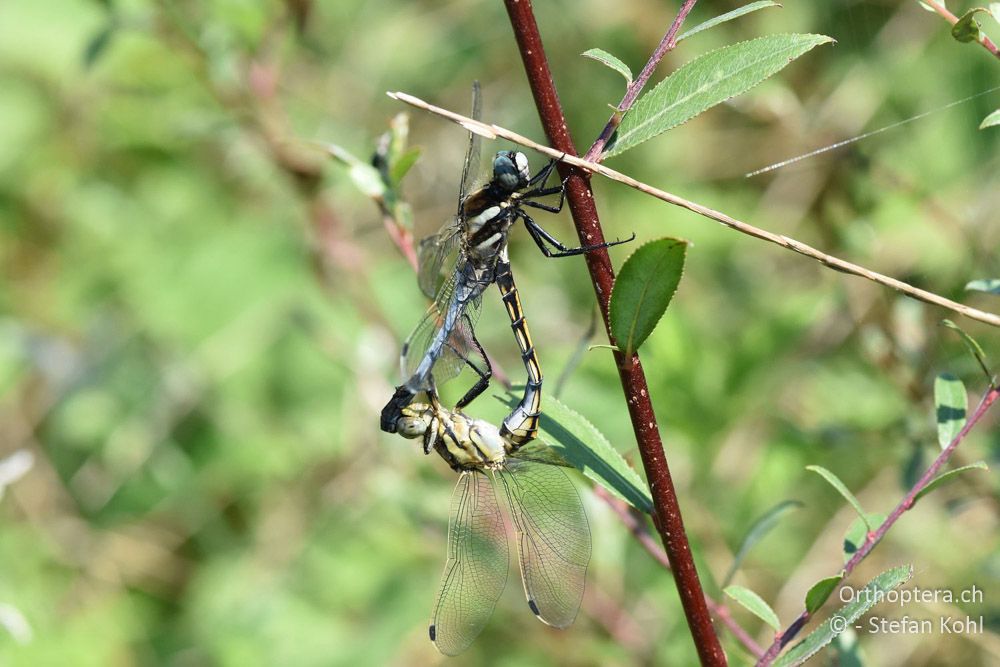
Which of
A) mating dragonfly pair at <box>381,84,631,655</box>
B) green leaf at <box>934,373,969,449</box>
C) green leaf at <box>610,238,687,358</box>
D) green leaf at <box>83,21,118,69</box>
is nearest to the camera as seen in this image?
green leaf at <box>610,238,687,358</box>

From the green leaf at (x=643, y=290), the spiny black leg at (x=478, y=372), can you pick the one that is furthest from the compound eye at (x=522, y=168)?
the green leaf at (x=643, y=290)

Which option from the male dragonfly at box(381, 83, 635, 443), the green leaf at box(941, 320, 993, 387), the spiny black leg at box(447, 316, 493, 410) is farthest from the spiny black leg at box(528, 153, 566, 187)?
the green leaf at box(941, 320, 993, 387)

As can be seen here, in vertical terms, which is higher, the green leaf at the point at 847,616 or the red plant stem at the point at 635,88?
the red plant stem at the point at 635,88

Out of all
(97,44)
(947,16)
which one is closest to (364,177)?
(947,16)

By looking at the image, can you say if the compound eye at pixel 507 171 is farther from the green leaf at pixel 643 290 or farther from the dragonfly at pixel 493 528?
the green leaf at pixel 643 290

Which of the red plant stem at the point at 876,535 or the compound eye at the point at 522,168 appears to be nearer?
the red plant stem at the point at 876,535

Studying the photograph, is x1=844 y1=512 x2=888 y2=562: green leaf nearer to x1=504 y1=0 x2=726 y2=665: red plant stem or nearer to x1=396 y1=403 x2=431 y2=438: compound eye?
x1=504 y1=0 x2=726 y2=665: red plant stem

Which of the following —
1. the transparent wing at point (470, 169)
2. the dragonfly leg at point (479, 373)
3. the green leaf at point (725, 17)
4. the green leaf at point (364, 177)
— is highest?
the green leaf at point (725, 17)
